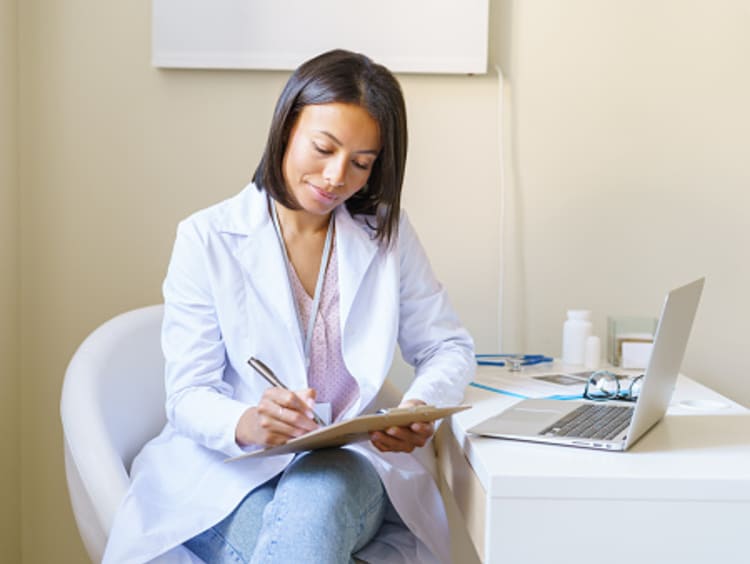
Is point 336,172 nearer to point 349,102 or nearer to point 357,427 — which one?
point 349,102

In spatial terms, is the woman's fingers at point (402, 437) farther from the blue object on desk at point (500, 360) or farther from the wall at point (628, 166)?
the wall at point (628, 166)

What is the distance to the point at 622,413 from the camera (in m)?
1.33

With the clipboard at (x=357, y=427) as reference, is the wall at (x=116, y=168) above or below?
above

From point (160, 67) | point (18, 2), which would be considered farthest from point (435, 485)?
point (18, 2)

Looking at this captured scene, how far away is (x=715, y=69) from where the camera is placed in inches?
82.4

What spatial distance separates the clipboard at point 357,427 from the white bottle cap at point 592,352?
76 cm

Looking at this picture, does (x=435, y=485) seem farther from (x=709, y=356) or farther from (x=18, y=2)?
(x=18, y=2)

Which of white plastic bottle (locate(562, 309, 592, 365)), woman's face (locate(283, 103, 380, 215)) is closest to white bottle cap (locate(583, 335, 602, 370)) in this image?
white plastic bottle (locate(562, 309, 592, 365))

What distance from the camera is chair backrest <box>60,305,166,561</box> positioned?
1.30 m

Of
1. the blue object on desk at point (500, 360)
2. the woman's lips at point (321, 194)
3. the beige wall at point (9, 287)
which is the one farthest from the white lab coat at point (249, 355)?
the beige wall at point (9, 287)

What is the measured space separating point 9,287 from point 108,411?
2.31ft

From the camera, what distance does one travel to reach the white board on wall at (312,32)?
6.50 feet

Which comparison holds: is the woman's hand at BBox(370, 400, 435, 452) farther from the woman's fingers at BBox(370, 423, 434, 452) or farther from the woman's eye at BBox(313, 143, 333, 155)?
the woman's eye at BBox(313, 143, 333, 155)

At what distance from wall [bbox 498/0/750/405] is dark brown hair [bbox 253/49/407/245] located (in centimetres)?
65
